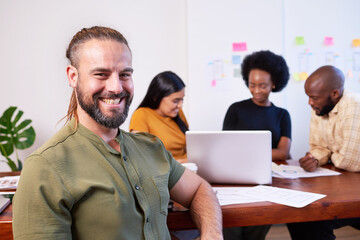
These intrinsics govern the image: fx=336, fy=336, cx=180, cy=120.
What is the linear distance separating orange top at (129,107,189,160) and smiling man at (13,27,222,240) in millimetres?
1025

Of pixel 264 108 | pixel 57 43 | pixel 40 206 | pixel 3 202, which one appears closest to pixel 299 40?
pixel 264 108

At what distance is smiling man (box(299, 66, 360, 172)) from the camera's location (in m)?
1.78

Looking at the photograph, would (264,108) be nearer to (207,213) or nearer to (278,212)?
(278,212)

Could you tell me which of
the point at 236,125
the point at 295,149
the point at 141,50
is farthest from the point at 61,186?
the point at 295,149

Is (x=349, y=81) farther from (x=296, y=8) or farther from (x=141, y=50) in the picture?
(x=141, y=50)

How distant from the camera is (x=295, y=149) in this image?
342 centimetres

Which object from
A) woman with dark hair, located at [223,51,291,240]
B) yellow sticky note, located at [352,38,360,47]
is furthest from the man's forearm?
yellow sticky note, located at [352,38,360,47]

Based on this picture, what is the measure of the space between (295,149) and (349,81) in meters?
0.89

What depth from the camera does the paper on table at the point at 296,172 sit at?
1685 mm

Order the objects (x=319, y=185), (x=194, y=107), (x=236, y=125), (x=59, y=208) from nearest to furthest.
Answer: (x=59, y=208) → (x=319, y=185) → (x=236, y=125) → (x=194, y=107)

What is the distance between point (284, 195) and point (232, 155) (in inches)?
11.2

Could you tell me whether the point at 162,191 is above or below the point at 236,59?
below

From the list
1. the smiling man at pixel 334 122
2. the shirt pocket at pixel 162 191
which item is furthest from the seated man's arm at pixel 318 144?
the shirt pocket at pixel 162 191

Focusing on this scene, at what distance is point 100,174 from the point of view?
3.06 feet
